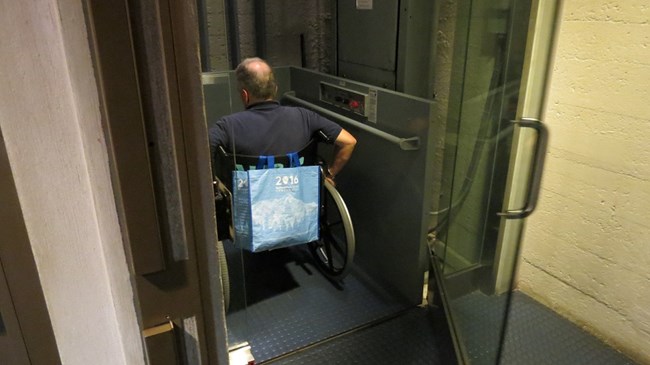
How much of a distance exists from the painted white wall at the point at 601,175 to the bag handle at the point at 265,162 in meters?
1.20

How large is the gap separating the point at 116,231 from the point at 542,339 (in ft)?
6.53

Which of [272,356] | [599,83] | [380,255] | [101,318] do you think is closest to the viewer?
[101,318]

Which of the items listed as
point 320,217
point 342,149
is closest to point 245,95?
point 342,149

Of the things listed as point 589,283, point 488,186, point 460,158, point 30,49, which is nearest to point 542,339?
point 589,283

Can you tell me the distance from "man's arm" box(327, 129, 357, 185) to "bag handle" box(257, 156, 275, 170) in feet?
1.17

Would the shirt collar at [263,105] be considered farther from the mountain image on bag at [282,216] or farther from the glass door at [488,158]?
the glass door at [488,158]

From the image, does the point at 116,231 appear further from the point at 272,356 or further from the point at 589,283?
the point at 589,283

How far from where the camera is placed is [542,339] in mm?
2018

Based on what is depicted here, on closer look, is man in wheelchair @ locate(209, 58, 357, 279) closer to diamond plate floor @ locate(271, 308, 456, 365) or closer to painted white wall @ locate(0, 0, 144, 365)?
diamond plate floor @ locate(271, 308, 456, 365)

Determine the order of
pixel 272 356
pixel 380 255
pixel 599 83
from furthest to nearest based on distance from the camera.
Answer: pixel 380 255, pixel 272 356, pixel 599 83

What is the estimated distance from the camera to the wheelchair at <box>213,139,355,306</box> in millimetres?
1478

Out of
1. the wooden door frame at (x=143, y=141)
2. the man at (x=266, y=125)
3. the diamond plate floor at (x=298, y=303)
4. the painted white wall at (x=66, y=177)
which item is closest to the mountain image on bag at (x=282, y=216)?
the man at (x=266, y=125)

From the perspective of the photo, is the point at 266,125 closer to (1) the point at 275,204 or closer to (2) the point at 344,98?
(1) the point at 275,204

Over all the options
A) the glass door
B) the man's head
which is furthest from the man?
the glass door
